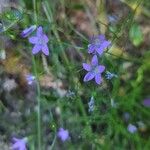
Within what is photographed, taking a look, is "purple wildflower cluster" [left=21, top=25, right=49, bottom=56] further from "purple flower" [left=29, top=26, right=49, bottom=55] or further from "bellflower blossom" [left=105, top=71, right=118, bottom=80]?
"bellflower blossom" [left=105, top=71, right=118, bottom=80]

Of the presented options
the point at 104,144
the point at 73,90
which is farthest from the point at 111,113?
the point at 73,90

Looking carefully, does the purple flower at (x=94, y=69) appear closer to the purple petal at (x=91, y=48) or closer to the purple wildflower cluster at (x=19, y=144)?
the purple petal at (x=91, y=48)

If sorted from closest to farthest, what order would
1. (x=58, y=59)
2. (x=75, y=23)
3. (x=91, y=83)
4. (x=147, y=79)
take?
1. (x=91, y=83)
2. (x=58, y=59)
3. (x=147, y=79)
4. (x=75, y=23)

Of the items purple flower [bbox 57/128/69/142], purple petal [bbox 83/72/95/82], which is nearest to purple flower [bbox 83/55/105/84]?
purple petal [bbox 83/72/95/82]

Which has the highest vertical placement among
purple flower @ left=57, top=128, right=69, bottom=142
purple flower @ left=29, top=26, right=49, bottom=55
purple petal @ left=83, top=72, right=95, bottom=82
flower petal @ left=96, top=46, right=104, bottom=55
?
purple flower @ left=29, top=26, right=49, bottom=55

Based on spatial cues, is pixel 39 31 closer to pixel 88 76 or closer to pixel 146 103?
pixel 88 76

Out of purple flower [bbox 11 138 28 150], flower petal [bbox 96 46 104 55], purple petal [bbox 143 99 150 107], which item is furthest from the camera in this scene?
purple petal [bbox 143 99 150 107]

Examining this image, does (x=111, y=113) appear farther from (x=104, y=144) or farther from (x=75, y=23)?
(x=75, y=23)

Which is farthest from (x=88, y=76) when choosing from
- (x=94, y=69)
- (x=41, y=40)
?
(x=41, y=40)
